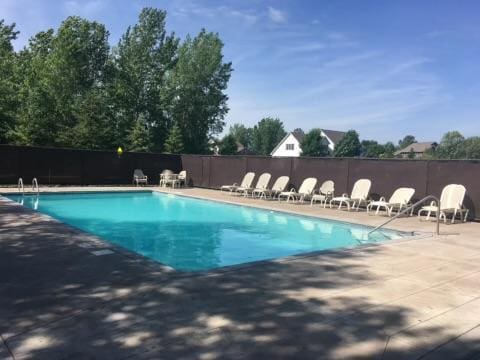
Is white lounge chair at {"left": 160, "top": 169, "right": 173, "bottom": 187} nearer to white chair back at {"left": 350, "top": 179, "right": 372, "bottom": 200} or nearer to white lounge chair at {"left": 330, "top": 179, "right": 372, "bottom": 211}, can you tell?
white lounge chair at {"left": 330, "top": 179, "right": 372, "bottom": 211}

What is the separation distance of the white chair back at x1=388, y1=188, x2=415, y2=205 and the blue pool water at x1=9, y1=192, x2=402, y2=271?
2034mm

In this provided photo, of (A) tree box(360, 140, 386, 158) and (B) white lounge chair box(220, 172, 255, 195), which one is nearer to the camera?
(B) white lounge chair box(220, 172, 255, 195)

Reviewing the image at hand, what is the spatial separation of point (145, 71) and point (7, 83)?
10887 mm

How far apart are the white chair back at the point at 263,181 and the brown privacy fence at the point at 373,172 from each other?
0.39m

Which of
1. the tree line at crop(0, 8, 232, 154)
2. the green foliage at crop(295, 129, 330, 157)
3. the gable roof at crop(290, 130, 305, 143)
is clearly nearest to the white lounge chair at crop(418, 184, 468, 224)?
the tree line at crop(0, 8, 232, 154)

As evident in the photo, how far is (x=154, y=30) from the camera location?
117 ft

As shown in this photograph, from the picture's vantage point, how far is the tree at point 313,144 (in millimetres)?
60000

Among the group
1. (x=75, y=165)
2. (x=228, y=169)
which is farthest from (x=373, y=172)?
(x=75, y=165)

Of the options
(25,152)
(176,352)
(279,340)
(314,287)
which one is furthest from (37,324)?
(25,152)

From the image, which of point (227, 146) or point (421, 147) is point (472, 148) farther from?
point (227, 146)

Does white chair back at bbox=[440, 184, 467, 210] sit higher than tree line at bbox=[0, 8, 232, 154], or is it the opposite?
tree line at bbox=[0, 8, 232, 154]

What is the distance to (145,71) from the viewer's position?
35.0 m

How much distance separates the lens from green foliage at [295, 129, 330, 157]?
197ft

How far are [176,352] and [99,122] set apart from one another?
84.2ft
